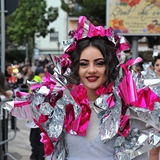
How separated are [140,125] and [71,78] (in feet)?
1.48

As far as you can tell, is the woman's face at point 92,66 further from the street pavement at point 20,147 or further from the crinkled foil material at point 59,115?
the street pavement at point 20,147

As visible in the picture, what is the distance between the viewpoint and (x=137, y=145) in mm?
1873

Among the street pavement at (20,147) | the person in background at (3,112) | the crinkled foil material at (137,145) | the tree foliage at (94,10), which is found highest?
the tree foliage at (94,10)

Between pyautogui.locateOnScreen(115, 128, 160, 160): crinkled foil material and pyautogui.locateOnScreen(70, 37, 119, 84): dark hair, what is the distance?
1.07ft

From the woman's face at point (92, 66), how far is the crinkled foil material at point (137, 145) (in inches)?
11.9

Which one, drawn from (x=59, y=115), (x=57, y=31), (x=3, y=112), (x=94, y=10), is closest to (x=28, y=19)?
(x=57, y=31)

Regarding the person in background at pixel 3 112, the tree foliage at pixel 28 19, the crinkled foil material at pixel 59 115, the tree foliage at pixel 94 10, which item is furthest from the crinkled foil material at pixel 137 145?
the tree foliage at pixel 28 19

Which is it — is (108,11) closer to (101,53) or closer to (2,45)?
(2,45)

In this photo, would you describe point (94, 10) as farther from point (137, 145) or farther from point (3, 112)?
point (137, 145)

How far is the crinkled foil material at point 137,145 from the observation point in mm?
1863

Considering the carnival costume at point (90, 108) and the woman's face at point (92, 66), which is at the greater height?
the woman's face at point (92, 66)

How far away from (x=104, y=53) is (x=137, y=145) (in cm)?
48

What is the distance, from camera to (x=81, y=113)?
6.47ft

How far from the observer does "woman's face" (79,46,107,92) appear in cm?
193
